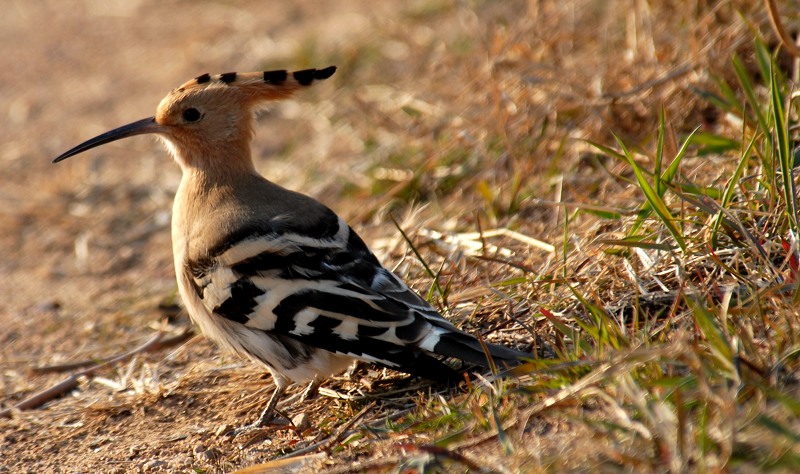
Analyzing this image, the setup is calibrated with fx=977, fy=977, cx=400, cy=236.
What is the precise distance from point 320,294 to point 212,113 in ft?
2.88

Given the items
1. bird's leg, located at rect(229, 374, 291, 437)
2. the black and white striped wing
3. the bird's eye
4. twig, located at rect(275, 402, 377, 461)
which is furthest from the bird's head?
twig, located at rect(275, 402, 377, 461)

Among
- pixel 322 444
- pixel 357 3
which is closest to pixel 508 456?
pixel 322 444

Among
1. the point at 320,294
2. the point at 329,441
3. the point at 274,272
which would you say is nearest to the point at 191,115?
the point at 274,272

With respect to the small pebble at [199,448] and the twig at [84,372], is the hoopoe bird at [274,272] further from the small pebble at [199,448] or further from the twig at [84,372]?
the twig at [84,372]

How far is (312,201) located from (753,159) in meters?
1.22

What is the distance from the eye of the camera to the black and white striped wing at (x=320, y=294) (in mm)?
2256

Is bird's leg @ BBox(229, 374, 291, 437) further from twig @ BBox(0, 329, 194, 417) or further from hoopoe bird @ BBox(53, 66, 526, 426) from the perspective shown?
twig @ BBox(0, 329, 194, 417)

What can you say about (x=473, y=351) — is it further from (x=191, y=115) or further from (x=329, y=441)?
(x=191, y=115)

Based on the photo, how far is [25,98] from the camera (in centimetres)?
564

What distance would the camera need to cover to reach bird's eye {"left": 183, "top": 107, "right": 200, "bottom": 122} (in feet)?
9.72

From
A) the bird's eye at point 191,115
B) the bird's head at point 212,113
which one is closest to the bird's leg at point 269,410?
the bird's head at point 212,113

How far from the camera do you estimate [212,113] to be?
117 inches

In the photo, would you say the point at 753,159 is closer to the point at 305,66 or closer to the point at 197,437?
the point at 197,437

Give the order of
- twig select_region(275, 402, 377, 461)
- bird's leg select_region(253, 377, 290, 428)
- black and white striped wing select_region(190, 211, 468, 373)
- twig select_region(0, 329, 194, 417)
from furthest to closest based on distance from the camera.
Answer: twig select_region(0, 329, 194, 417), bird's leg select_region(253, 377, 290, 428), black and white striped wing select_region(190, 211, 468, 373), twig select_region(275, 402, 377, 461)
